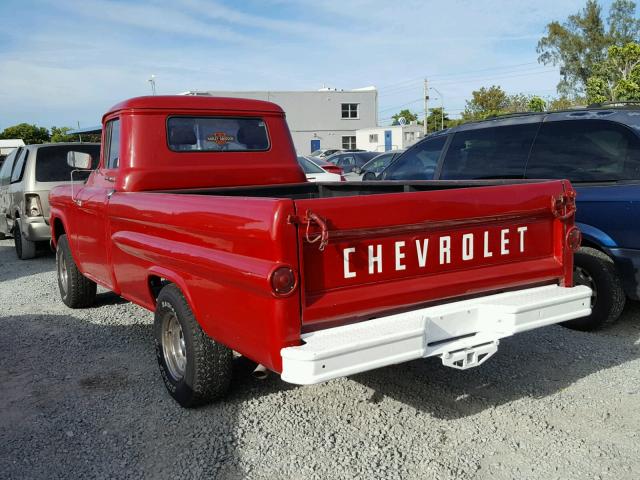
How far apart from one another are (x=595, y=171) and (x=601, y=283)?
0.92m

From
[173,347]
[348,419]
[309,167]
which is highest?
[309,167]

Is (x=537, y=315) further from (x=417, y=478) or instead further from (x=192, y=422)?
(x=192, y=422)

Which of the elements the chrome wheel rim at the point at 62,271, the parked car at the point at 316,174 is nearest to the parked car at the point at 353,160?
the parked car at the point at 316,174

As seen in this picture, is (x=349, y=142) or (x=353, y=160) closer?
(x=353, y=160)

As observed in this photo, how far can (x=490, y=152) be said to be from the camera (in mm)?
5918

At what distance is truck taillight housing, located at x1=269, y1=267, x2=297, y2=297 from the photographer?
109 inches

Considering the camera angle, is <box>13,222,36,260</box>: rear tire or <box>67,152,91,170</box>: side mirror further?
<box>13,222,36,260</box>: rear tire

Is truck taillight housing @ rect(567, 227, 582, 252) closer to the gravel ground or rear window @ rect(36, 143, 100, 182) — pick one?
the gravel ground

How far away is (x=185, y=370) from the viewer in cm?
371

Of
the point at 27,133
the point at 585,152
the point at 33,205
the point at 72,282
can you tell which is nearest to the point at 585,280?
the point at 585,152

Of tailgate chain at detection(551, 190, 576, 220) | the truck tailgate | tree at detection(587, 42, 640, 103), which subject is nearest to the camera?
the truck tailgate

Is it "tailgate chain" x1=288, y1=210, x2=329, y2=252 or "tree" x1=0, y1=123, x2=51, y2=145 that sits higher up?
"tree" x1=0, y1=123, x2=51, y2=145

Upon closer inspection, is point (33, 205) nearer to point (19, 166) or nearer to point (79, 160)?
point (19, 166)

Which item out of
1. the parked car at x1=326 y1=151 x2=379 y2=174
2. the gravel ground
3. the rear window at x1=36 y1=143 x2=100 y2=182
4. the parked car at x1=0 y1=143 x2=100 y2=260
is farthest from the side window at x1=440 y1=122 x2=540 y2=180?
the parked car at x1=326 y1=151 x2=379 y2=174
